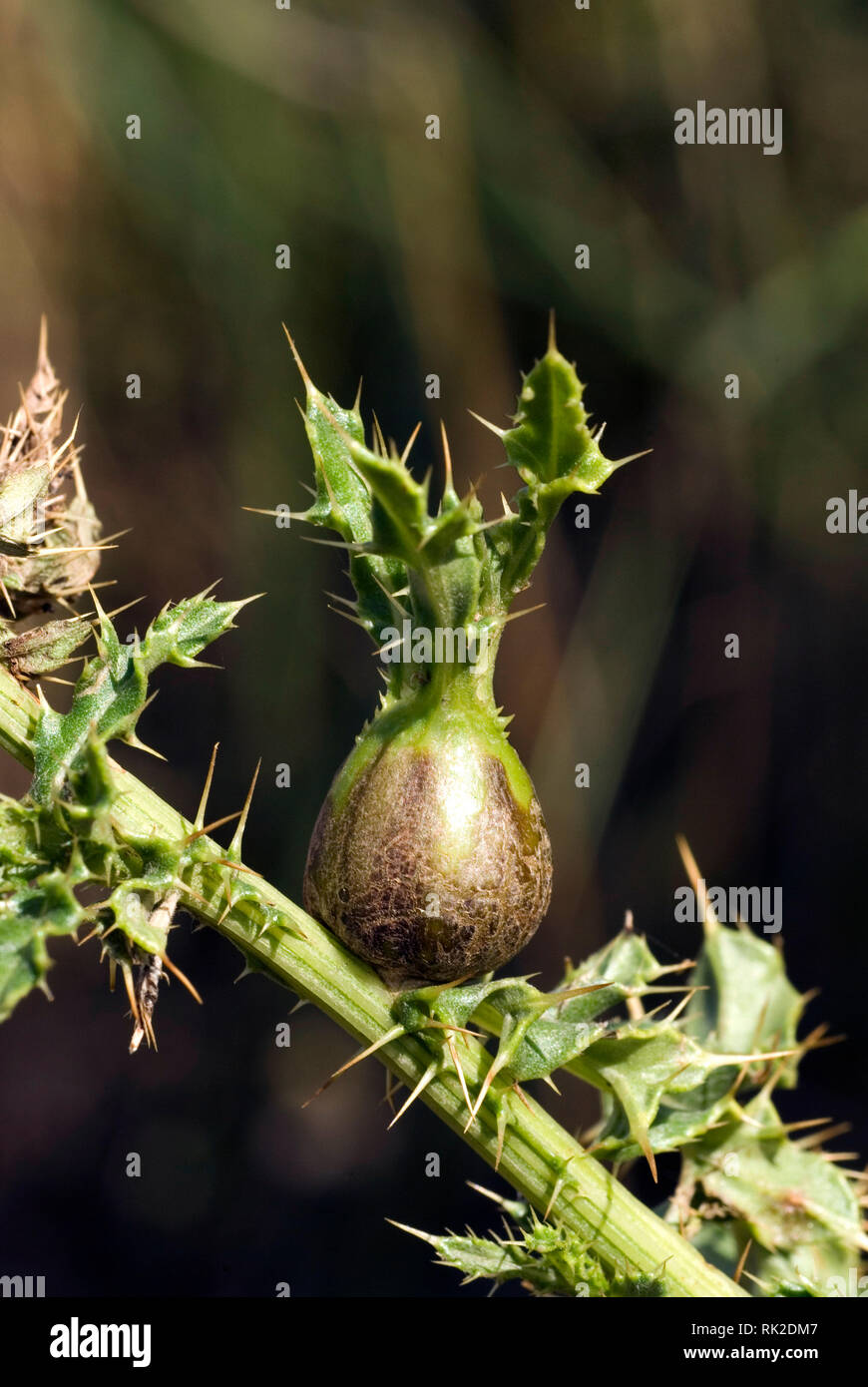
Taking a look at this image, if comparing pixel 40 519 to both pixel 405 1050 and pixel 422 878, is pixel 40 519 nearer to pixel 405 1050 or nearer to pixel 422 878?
pixel 422 878

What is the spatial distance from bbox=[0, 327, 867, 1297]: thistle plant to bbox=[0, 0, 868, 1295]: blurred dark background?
2711 millimetres

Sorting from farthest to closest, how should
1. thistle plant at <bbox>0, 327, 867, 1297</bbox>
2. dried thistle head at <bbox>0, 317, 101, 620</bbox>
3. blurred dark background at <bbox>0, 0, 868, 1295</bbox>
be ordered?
blurred dark background at <bbox>0, 0, 868, 1295</bbox> → dried thistle head at <bbox>0, 317, 101, 620</bbox> → thistle plant at <bbox>0, 327, 867, 1297</bbox>

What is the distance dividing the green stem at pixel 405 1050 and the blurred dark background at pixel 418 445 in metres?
2.73

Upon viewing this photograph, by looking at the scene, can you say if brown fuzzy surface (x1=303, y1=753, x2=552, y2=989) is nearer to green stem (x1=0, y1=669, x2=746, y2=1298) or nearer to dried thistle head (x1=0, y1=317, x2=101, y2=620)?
green stem (x1=0, y1=669, x2=746, y2=1298)

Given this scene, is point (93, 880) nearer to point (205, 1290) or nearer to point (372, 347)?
point (372, 347)

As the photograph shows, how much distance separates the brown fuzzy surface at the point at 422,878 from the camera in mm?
1271

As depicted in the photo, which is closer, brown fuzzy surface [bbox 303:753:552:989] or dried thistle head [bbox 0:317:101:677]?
brown fuzzy surface [bbox 303:753:552:989]

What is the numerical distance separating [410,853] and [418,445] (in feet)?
10.7

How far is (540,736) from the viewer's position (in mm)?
4184

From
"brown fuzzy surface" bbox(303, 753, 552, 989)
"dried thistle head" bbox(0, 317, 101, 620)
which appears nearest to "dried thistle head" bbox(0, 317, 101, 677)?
"dried thistle head" bbox(0, 317, 101, 620)

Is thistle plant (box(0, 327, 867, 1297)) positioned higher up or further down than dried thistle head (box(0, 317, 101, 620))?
further down

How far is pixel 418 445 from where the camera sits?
171 inches

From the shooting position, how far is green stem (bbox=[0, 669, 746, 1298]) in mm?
1315
